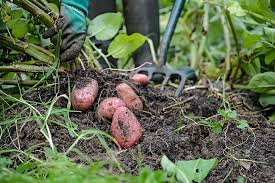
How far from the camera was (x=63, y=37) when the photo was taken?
4.83ft

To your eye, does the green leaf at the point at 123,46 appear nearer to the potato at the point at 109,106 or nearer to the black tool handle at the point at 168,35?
the black tool handle at the point at 168,35

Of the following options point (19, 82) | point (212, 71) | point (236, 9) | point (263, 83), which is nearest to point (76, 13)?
point (19, 82)

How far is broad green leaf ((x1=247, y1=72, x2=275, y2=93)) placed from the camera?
179 centimetres

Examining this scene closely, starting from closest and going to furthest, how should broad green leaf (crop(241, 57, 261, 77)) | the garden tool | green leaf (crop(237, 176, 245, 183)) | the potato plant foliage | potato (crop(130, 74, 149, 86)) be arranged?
the potato plant foliage → green leaf (crop(237, 176, 245, 183)) → potato (crop(130, 74, 149, 86)) → the garden tool → broad green leaf (crop(241, 57, 261, 77))

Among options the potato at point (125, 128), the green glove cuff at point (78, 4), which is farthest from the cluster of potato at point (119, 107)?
the green glove cuff at point (78, 4)

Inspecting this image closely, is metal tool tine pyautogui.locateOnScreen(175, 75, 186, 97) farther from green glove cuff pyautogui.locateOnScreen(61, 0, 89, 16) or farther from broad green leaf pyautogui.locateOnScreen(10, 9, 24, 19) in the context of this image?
broad green leaf pyautogui.locateOnScreen(10, 9, 24, 19)

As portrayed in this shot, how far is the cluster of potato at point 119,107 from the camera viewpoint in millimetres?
1333

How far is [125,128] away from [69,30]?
34cm

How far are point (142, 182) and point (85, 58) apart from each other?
0.73 m

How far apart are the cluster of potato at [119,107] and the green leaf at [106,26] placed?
339 millimetres

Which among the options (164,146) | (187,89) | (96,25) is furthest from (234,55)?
(164,146)

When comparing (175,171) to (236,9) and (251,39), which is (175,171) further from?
(251,39)

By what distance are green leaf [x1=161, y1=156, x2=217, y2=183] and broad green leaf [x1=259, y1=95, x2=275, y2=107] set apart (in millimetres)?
681

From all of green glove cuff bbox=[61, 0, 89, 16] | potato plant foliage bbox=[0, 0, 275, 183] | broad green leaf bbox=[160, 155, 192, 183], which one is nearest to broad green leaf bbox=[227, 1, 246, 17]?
potato plant foliage bbox=[0, 0, 275, 183]
